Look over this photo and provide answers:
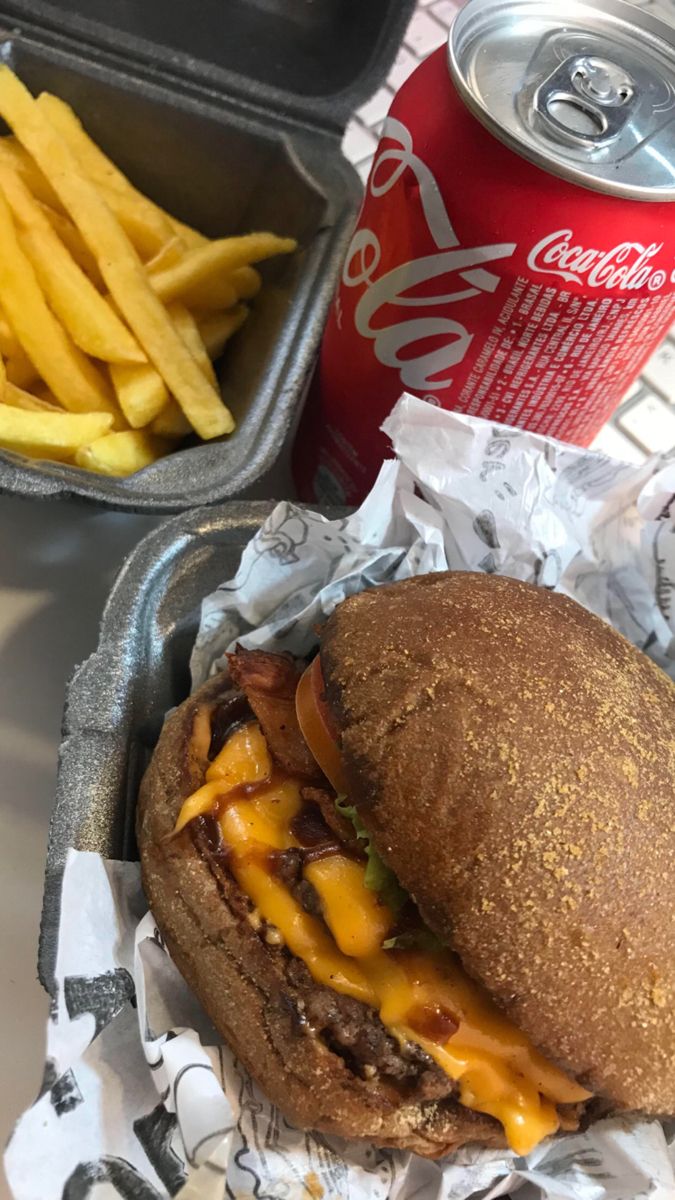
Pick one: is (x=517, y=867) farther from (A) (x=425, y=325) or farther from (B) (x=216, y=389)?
(B) (x=216, y=389)

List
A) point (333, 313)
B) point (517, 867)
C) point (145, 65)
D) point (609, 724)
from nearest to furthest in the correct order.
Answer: point (517, 867) < point (609, 724) < point (333, 313) < point (145, 65)

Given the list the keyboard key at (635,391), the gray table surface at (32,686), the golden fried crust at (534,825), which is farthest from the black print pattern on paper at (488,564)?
the keyboard key at (635,391)

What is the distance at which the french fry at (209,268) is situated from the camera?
1698 mm

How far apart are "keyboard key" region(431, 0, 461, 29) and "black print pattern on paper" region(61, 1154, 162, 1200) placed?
112 inches

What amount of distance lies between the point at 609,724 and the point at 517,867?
21 centimetres

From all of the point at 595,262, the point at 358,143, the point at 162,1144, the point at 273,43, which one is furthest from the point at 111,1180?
the point at 358,143

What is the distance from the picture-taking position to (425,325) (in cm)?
139

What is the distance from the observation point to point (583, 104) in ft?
4.13

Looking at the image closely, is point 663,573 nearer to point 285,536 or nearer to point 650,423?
point 285,536

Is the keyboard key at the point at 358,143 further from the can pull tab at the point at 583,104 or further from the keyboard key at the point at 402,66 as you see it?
the can pull tab at the point at 583,104

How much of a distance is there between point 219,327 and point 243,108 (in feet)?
1.65

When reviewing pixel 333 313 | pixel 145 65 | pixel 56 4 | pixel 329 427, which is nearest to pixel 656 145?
pixel 333 313

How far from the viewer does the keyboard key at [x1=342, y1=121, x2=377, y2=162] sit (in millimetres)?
2375

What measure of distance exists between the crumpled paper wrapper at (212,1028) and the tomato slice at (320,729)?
21 cm
